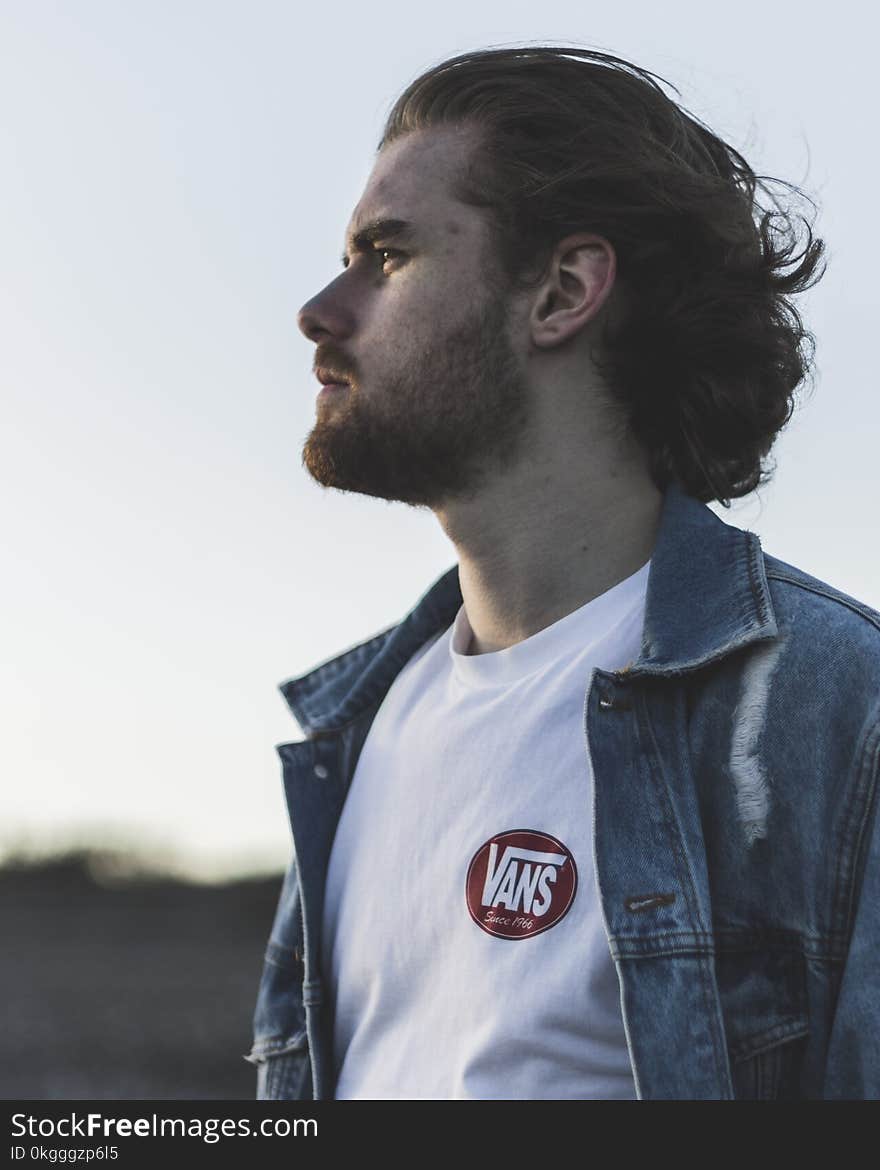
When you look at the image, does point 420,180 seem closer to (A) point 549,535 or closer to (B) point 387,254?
(B) point 387,254

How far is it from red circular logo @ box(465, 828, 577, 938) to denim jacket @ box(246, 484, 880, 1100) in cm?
13

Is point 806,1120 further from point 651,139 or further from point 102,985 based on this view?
point 102,985

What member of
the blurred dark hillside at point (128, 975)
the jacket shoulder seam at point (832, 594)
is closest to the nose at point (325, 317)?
the jacket shoulder seam at point (832, 594)

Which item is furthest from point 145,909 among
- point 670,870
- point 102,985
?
point 670,870

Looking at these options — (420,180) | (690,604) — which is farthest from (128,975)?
(690,604)

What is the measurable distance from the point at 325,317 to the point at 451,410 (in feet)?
1.46

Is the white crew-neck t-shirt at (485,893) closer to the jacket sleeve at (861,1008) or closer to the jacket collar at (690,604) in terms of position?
the jacket collar at (690,604)

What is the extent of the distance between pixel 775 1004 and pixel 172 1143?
1296 mm

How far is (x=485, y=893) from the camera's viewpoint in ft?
8.92

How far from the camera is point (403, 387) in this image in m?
3.29

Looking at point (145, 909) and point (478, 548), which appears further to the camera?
point (145, 909)

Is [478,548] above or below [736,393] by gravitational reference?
below

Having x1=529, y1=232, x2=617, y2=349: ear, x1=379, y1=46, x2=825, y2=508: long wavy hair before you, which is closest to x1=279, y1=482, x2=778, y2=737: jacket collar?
x1=379, y1=46, x2=825, y2=508: long wavy hair

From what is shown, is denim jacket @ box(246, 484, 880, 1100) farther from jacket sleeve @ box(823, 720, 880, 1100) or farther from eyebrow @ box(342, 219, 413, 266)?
eyebrow @ box(342, 219, 413, 266)
